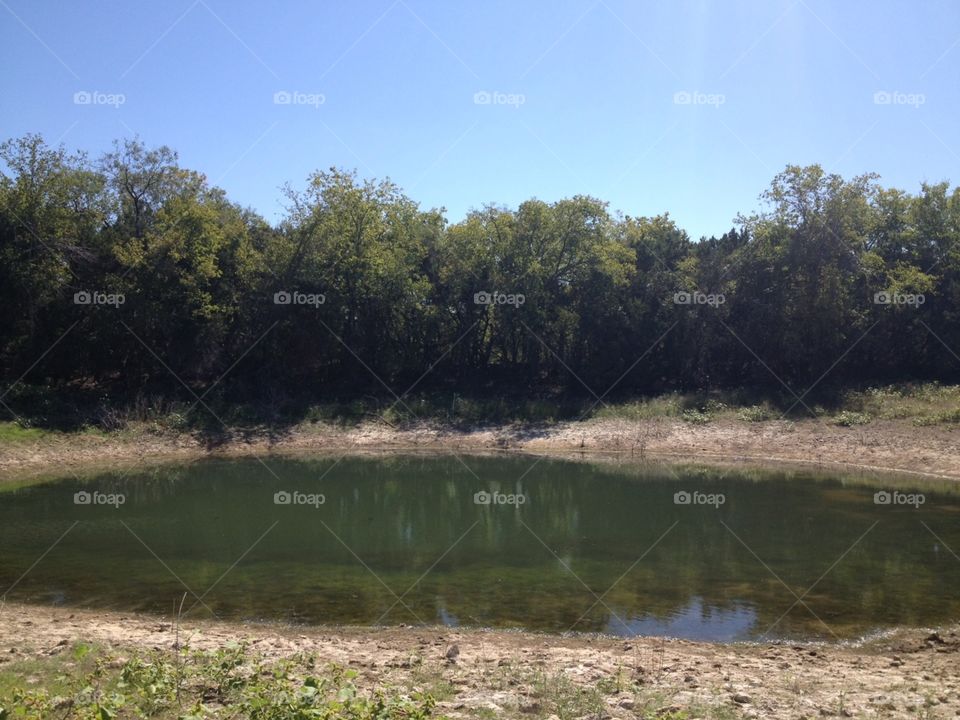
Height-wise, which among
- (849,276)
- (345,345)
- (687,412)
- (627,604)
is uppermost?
(849,276)

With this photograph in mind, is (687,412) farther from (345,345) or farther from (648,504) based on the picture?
(345,345)

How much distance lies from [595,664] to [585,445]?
78.5ft

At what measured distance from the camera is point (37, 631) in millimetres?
10734

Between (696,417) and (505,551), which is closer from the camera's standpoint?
(505,551)

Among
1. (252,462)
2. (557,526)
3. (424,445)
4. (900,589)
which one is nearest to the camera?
(900,589)

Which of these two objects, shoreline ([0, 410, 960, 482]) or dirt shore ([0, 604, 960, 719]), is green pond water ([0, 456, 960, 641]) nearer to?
dirt shore ([0, 604, 960, 719])

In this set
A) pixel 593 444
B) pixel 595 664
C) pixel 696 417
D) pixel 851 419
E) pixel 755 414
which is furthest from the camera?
pixel 696 417

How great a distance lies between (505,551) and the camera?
16.8 meters

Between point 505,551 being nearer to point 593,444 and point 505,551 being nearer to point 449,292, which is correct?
point 593,444

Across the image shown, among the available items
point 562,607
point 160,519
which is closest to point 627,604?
point 562,607

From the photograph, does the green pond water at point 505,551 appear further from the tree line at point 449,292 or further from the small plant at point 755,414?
the tree line at point 449,292

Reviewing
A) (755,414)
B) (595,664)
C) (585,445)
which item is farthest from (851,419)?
(595,664)

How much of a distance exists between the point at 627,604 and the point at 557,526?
6.60 metres

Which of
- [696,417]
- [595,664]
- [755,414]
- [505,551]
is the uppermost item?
[755,414]
